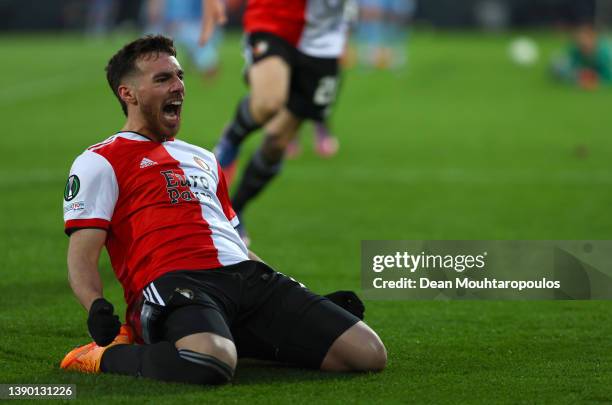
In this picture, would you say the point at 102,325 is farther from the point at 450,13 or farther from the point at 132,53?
the point at 450,13

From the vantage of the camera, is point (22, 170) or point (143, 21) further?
point (143, 21)

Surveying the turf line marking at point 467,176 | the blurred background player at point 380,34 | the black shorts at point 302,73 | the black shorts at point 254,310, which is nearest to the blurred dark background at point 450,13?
the blurred background player at point 380,34

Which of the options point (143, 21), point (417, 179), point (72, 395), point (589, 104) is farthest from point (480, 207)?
point (143, 21)

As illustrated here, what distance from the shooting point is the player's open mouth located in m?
4.75

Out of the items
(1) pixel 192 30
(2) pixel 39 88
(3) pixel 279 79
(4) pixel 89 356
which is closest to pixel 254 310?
(4) pixel 89 356

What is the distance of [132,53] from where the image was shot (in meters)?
4.76

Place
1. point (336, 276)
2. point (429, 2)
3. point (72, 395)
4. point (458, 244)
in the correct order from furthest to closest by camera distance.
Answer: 1. point (429, 2)
2. point (336, 276)
3. point (458, 244)
4. point (72, 395)

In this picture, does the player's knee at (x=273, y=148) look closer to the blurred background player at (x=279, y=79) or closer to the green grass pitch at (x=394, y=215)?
the blurred background player at (x=279, y=79)

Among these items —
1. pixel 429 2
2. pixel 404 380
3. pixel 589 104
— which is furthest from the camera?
pixel 429 2

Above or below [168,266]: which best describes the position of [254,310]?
below

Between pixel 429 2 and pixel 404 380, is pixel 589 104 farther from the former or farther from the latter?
pixel 429 2

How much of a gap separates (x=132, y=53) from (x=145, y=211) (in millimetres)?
607

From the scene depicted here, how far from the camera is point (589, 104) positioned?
→ 18375 millimetres

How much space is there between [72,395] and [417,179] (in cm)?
688
